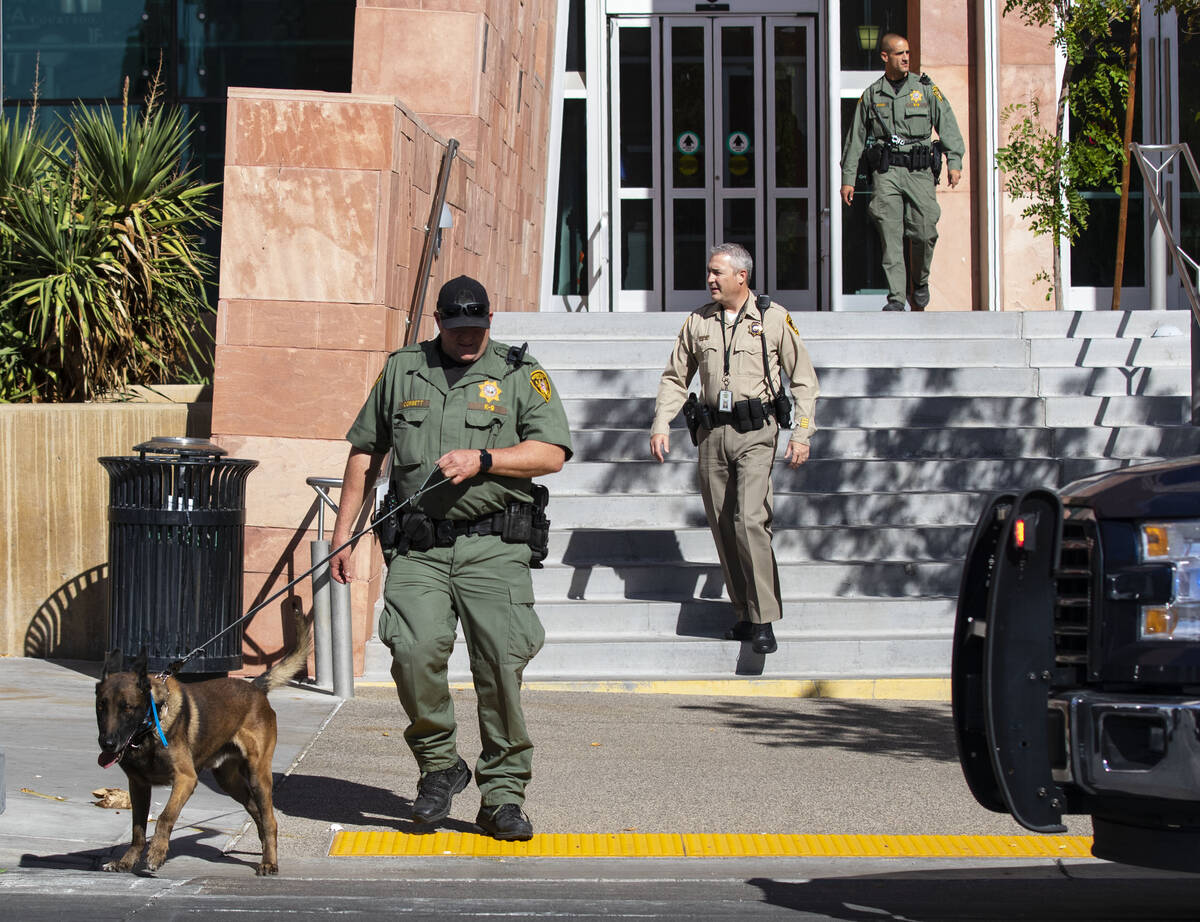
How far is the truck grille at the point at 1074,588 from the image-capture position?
3.93 meters

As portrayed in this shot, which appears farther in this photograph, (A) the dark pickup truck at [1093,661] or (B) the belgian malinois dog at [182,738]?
(B) the belgian malinois dog at [182,738]

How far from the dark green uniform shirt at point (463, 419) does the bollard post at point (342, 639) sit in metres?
2.39

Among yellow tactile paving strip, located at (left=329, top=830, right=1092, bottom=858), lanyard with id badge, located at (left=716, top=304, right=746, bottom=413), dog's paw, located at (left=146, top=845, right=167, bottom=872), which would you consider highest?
lanyard with id badge, located at (left=716, top=304, right=746, bottom=413)

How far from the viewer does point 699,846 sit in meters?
5.49

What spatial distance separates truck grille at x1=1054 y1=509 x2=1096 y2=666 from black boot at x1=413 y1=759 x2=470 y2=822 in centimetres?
245

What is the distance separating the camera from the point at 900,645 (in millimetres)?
8367

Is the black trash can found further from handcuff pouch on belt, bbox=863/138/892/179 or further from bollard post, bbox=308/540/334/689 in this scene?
handcuff pouch on belt, bbox=863/138/892/179

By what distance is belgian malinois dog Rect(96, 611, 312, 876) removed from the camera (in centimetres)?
468

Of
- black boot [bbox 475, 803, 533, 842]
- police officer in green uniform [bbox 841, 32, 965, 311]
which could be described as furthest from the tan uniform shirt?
police officer in green uniform [bbox 841, 32, 965, 311]

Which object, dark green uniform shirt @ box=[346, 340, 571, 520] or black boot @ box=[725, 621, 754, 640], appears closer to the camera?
dark green uniform shirt @ box=[346, 340, 571, 520]

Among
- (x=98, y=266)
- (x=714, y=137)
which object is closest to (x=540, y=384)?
(x=98, y=266)

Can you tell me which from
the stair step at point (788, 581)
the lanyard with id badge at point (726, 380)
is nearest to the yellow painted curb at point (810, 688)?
the stair step at point (788, 581)

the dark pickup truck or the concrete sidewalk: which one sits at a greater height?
the dark pickup truck

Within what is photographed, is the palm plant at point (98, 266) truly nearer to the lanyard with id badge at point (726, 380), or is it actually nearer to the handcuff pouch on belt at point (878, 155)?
the lanyard with id badge at point (726, 380)
